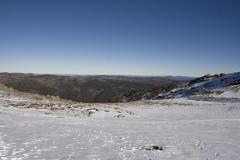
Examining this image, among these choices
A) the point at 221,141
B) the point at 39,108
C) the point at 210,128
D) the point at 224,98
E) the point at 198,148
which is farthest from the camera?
the point at 224,98

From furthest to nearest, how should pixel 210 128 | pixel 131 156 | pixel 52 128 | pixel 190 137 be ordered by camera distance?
pixel 210 128 < pixel 52 128 < pixel 190 137 < pixel 131 156

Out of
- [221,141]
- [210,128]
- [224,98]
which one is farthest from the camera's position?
[224,98]

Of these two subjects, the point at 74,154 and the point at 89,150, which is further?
the point at 89,150

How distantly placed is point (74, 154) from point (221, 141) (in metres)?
8.14

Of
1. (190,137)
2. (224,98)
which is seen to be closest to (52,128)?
(190,137)

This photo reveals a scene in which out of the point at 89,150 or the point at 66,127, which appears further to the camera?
the point at 66,127

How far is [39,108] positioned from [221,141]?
62.4 feet

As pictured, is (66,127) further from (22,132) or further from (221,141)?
(221,141)

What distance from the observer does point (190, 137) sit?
15984 mm

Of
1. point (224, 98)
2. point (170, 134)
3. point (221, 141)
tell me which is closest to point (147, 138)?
point (170, 134)

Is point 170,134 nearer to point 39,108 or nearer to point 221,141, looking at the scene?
point 221,141

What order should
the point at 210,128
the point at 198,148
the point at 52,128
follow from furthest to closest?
the point at 210,128
the point at 52,128
the point at 198,148

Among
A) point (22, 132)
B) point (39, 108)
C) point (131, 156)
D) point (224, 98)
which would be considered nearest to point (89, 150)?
point (131, 156)

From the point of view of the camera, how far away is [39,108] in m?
28.2
